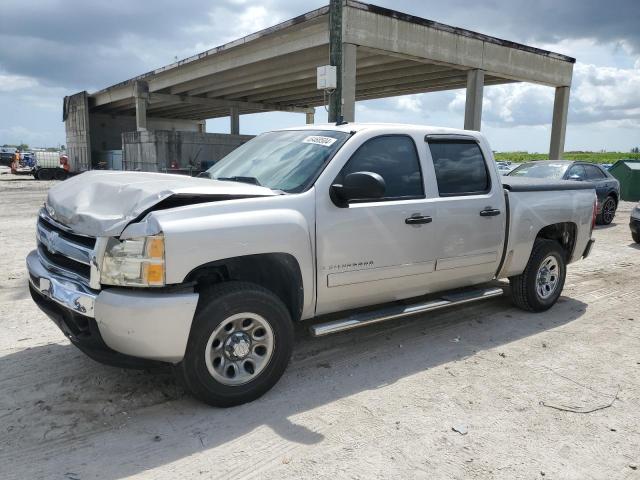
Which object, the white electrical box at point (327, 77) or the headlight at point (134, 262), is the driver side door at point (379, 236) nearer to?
the headlight at point (134, 262)

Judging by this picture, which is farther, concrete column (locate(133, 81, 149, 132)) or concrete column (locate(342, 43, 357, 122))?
concrete column (locate(133, 81, 149, 132))

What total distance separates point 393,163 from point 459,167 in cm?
85

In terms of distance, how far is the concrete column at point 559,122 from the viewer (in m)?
23.8

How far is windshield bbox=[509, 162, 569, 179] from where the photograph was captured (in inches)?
500

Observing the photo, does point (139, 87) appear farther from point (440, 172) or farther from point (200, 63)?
point (440, 172)

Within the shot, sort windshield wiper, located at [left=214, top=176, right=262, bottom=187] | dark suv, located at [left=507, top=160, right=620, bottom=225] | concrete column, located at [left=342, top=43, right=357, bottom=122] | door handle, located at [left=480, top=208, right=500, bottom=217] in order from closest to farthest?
windshield wiper, located at [left=214, top=176, right=262, bottom=187], door handle, located at [left=480, top=208, right=500, bottom=217], dark suv, located at [left=507, top=160, right=620, bottom=225], concrete column, located at [left=342, top=43, right=357, bottom=122]

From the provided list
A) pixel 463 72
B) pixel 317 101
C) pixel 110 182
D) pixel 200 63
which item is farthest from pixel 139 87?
pixel 110 182

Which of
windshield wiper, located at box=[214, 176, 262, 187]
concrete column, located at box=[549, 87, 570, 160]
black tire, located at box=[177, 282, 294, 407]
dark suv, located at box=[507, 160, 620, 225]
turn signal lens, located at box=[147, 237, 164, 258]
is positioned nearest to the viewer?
turn signal lens, located at box=[147, 237, 164, 258]

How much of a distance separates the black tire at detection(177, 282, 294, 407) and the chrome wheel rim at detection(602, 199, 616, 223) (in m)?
12.9

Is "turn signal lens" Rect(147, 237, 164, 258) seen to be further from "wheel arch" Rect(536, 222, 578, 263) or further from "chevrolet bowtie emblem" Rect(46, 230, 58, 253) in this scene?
"wheel arch" Rect(536, 222, 578, 263)

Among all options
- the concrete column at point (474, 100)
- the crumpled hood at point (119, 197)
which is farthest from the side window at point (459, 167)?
the concrete column at point (474, 100)

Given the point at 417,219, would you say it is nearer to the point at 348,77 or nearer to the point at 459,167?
the point at 459,167

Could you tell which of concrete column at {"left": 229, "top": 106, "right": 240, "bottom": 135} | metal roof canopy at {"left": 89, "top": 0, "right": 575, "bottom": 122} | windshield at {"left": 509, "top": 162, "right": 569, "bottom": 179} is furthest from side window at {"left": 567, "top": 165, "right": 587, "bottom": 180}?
concrete column at {"left": 229, "top": 106, "right": 240, "bottom": 135}

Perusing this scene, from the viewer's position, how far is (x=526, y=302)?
18.4 ft
